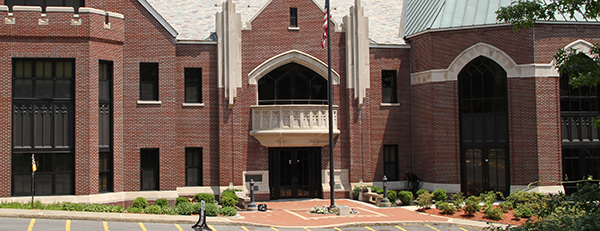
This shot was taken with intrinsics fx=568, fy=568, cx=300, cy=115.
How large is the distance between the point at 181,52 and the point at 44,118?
676 centimetres

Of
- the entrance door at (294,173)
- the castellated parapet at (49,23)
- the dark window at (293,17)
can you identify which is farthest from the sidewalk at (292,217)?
the dark window at (293,17)

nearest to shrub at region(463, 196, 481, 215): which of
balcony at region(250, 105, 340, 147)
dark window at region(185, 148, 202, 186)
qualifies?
balcony at region(250, 105, 340, 147)

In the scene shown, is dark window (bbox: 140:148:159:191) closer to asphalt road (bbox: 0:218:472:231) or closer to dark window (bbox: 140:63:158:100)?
dark window (bbox: 140:63:158:100)

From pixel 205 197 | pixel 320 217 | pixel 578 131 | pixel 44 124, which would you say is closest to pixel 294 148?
pixel 205 197

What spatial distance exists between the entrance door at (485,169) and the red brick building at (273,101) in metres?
0.06

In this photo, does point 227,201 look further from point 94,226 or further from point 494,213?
point 494,213

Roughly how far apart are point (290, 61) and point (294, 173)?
548 cm

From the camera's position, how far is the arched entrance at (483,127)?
26.5 metres

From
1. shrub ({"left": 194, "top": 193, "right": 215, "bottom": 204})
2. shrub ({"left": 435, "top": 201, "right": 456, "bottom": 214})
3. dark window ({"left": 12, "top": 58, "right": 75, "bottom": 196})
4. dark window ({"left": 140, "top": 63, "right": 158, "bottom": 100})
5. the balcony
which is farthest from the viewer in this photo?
the balcony

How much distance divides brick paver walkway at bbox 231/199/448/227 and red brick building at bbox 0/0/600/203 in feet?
10.3

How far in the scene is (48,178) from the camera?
76.1 feet

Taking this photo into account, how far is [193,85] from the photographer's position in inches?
1068

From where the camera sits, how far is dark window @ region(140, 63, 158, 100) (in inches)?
1027

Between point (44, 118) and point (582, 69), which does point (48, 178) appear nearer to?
point (44, 118)
